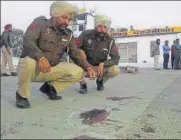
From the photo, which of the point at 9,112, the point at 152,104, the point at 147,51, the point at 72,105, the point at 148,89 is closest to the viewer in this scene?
the point at 9,112

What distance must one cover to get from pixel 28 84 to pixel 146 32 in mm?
20794

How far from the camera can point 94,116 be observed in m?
4.06

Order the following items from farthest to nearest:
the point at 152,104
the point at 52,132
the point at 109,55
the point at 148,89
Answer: the point at 148,89 < the point at 109,55 < the point at 152,104 < the point at 52,132

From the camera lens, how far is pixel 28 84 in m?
4.26

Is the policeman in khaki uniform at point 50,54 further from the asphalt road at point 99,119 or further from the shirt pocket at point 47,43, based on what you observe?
the asphalt road at point 99,119

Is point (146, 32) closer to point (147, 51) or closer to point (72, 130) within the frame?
point (147, 51)

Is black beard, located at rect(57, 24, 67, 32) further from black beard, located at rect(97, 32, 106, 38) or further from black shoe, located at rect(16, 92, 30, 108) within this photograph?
black beard, located at rect(97, 32, 106, 38)

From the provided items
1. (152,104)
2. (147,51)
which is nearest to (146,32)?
(147,51)

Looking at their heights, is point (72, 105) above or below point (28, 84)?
below

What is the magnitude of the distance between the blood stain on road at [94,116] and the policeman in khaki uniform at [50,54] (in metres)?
0.68

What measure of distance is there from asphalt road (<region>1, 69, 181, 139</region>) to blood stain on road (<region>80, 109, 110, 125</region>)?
0.04 m

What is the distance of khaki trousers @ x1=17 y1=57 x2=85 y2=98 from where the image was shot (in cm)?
422

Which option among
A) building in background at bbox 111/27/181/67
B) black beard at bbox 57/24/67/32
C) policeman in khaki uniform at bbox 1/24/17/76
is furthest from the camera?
building in background at bbox 111/27/181/67

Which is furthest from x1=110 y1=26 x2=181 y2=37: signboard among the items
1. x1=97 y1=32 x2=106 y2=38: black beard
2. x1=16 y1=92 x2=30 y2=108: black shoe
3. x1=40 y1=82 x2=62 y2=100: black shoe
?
x1=16 y1=92 x2=30 y2=108: black shoe
